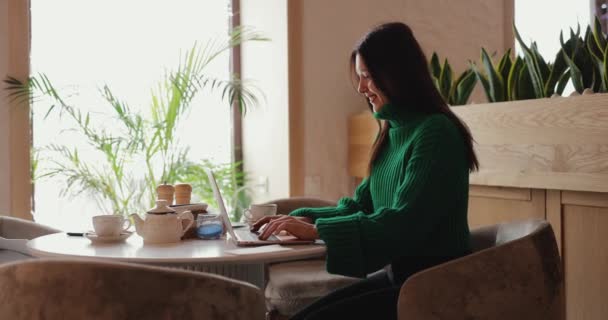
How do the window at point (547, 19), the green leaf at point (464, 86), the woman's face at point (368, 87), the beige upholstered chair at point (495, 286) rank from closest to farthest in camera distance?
the beige upholstered chair at point (495, 286)
the woman's face at point (368, 87)
the green leaf at point (464, 86)
the window at point (547, 19)

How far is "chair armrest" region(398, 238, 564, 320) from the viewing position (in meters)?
1.59

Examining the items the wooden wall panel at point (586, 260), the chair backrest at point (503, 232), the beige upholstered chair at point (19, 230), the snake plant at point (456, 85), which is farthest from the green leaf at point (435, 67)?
the beige upholstered chair at point (19, 230)

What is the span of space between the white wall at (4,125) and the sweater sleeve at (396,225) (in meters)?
2.50

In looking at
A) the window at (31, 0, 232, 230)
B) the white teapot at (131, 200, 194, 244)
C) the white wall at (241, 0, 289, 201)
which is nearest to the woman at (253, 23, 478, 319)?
the white teapot at (131, 200, 194, 244)

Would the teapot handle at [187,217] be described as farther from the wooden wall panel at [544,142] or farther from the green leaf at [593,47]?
the green leaf at [593,47]

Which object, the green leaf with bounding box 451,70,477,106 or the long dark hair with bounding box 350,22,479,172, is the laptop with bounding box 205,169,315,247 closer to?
the long dark hair with bounding box 350,22,479,172

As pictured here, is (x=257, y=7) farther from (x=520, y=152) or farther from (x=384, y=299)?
(x=384, y=299)

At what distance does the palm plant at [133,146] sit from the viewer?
3.81 metres

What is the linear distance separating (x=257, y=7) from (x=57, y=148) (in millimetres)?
1472

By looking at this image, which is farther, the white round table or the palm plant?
the palm plant

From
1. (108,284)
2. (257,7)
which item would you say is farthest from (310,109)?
(108,284)

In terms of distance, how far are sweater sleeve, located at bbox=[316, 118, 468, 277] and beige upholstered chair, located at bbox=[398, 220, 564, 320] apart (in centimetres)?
12

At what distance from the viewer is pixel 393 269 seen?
1833 millimetres

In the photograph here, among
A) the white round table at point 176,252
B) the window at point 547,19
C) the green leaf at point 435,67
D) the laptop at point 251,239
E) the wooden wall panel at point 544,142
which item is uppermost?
the window at point 547,19
